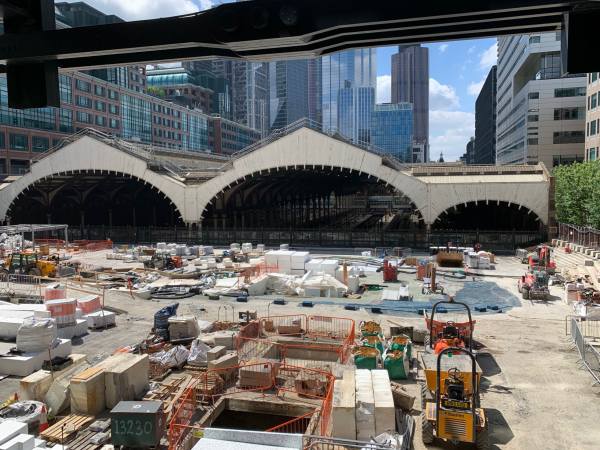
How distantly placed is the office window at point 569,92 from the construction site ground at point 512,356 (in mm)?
63447

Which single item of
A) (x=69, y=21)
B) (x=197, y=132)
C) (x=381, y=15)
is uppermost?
(x=69, y=21)

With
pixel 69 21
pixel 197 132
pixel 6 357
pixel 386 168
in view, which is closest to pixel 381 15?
pixel 6 357

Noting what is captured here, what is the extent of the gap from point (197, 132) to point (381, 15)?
14528 cm

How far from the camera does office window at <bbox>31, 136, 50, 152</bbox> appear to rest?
3413 inches

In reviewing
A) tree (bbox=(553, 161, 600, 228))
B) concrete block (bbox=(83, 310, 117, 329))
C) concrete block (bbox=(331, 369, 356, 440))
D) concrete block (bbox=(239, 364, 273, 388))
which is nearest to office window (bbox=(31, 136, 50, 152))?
concrete block (bbox=(83, 310, 117, 329))

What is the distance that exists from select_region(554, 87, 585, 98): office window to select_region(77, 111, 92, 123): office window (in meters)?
84.7

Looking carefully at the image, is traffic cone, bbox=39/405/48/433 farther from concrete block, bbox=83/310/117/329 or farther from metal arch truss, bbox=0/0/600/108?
metal arch truss, bbox=0/0/600/108

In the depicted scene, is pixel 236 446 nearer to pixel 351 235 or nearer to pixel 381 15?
pixel 381 15

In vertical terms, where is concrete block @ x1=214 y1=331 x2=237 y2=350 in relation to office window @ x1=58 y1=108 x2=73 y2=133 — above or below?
below

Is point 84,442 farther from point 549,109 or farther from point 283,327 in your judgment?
point 549,109

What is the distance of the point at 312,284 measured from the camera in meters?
29.7

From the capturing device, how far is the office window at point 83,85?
318 ft

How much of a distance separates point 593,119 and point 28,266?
210 ft

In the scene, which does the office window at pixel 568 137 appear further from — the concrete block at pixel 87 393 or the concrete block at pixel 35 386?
the concrete block at pixel 35 386
